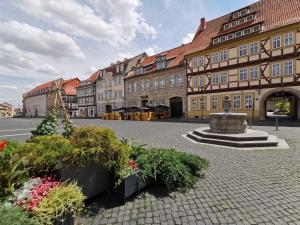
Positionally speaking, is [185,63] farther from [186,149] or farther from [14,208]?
[14,208]

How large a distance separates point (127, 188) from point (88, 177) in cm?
76

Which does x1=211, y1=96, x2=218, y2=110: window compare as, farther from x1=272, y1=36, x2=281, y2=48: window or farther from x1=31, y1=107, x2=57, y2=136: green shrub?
x1=31, y1=107, x2=57, y2=136: green shrub

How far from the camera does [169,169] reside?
13.9 ft

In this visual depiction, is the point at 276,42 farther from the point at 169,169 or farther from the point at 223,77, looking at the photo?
the point at 169,169

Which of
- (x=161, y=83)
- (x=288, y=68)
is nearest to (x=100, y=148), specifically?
(x=288, y=68)

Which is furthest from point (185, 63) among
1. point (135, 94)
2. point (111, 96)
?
point (111, 96)

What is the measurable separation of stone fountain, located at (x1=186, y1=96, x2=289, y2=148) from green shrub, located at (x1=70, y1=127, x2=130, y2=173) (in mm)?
6418

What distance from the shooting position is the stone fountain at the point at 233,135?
27.7ft

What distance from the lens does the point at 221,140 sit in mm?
9117

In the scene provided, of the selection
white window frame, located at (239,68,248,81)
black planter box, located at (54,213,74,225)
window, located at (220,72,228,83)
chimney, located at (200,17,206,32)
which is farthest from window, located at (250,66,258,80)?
black planter box, located at (54,213,74,225)

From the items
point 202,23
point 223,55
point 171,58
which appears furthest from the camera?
point 171,58

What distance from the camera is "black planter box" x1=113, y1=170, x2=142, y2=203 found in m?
3.66

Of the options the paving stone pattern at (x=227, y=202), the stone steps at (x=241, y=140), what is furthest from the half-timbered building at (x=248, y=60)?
Result: the paving stone pattern at (x=227, y=202)

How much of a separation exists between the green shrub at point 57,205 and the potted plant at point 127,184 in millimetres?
923
